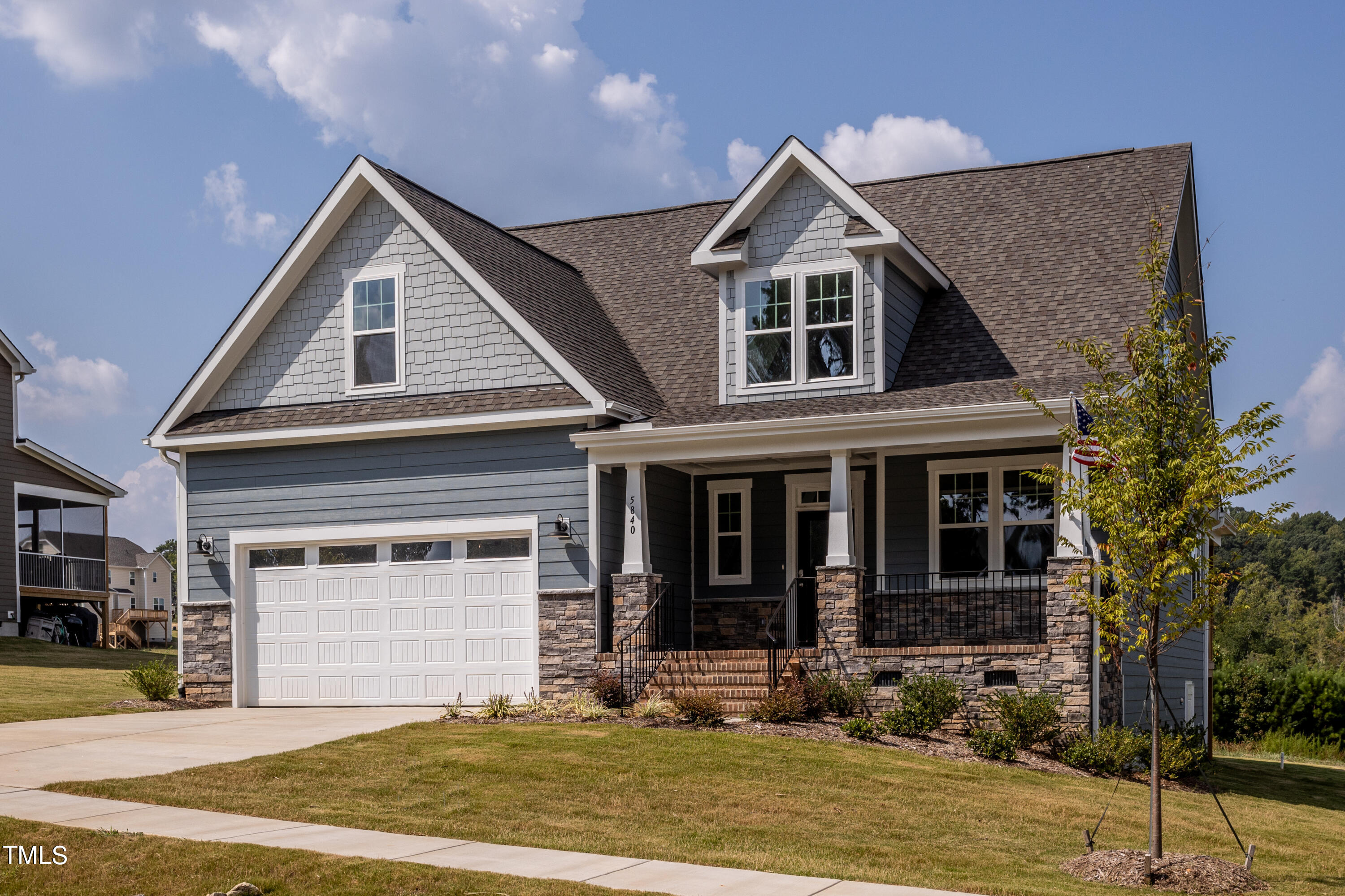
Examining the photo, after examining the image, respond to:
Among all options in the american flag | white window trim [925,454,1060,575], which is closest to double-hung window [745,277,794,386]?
white window trim [925,454,1060,575]

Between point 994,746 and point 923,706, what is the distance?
104 centimetres

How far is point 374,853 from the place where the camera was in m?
9.26

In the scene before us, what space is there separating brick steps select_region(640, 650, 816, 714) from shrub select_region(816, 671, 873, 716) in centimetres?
56

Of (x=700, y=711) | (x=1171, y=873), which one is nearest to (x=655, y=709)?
(x=700, y=711)

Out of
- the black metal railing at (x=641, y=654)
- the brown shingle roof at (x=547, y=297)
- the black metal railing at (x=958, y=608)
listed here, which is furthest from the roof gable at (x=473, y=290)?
the black metal railing at (x=958, y=608)

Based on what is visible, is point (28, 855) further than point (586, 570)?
No

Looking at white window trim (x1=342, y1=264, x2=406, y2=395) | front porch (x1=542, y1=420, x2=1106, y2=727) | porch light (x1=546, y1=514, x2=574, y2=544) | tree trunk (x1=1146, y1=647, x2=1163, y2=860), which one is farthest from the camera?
white window trim (x1=342, y1=264, x2=406, y2=395)

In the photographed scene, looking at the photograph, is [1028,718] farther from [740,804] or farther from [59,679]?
[59,679]

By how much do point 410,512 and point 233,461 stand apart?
3105 millimetres

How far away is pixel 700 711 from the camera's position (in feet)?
50.0

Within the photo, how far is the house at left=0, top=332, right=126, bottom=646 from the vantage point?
111 ft

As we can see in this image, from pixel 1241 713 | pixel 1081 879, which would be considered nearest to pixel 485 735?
pixel 1081 879

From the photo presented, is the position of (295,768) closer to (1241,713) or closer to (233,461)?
(233,461)

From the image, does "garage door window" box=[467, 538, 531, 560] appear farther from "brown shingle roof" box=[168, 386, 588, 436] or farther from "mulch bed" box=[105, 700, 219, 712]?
"mulch bed" box=[105, 700, 219, 712]
